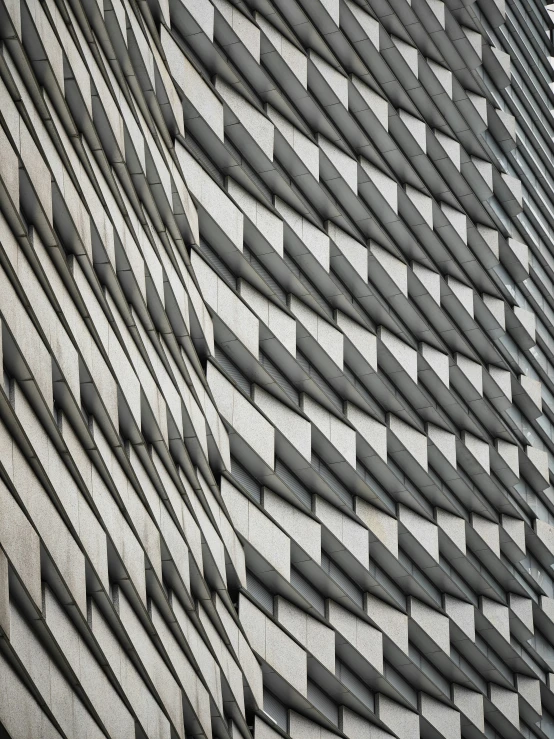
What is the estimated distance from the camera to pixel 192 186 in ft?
109

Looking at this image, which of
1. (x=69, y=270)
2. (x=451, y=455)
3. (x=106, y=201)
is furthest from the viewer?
(x=451, y=455)

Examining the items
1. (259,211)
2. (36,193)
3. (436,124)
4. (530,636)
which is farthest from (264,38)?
(530,636)

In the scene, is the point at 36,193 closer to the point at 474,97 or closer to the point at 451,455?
the point at 451,455

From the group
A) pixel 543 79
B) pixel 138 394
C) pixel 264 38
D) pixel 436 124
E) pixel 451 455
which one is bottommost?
pixel 138 394

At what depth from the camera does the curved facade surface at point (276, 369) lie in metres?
21.2

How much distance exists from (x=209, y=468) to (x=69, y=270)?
32.4 feet

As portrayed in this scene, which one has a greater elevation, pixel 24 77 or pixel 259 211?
pixel 259 211

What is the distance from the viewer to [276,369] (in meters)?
37.6

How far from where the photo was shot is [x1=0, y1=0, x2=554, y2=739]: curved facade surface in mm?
21172

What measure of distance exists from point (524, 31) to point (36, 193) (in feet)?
147

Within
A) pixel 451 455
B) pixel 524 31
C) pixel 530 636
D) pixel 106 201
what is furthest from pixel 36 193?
pixel 524 31

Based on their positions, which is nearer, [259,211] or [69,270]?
[69,270]

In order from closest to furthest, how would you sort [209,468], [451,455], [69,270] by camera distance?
[69,270], [209,468], [451,455]

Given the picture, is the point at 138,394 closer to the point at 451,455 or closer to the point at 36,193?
the point at 36,193
